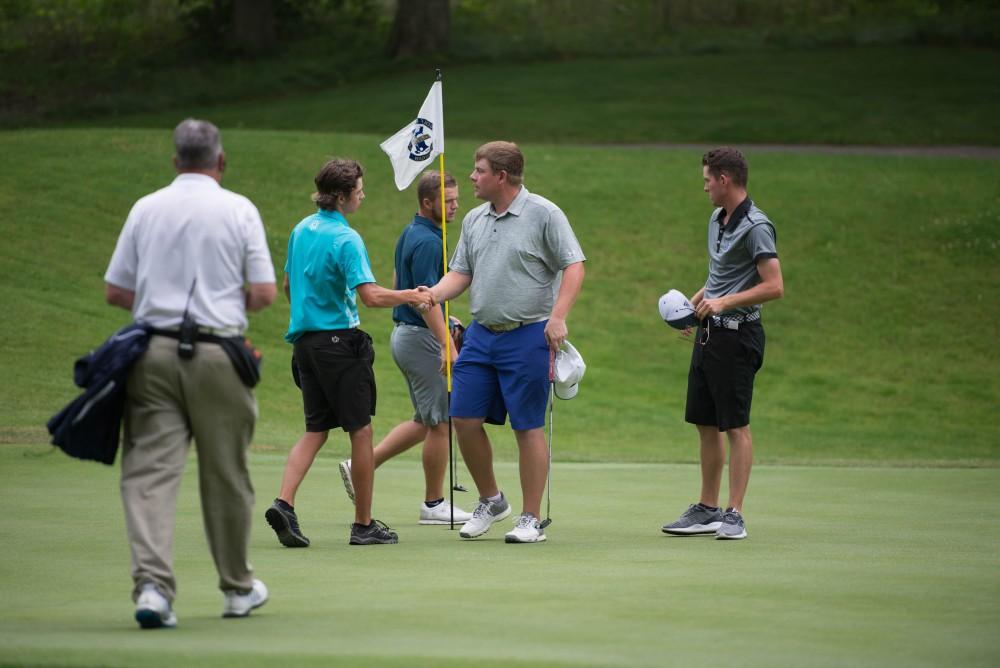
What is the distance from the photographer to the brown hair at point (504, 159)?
836 cm

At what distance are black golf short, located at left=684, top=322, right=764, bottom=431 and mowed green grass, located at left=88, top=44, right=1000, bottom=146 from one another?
22.0 meters

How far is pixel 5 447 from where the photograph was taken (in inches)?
512

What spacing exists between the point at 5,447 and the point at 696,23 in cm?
3266

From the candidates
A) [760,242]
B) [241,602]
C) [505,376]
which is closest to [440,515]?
[505,376]

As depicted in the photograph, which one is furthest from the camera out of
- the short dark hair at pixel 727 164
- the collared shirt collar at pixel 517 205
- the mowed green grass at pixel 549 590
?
the short dark hair at pixel 727 164

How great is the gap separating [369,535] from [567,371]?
1.37 m

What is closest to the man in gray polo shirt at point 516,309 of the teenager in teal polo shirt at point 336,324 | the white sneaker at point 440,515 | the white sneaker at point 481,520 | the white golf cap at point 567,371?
the white golf cap at point 567,371

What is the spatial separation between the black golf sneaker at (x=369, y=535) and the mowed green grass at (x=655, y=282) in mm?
6175

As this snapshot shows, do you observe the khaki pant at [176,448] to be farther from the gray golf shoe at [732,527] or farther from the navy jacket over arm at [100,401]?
the gray golf shoe at [732,527]

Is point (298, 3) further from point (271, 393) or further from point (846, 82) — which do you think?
point (271, 393)

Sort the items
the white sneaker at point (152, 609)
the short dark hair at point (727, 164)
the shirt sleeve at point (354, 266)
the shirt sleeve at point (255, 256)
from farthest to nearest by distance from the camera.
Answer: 1. the short dark hair at point (727, 164)
2. the shirt sleeve at point (354, 266)
3. the shirt sleeve at point (255, 256)
4. the white sneaker at point (152, 609)

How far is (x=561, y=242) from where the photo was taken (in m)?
8.36

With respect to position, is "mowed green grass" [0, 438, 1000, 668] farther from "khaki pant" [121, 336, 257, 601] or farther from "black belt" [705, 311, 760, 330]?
"black belt" [705, 311, 760, 330]

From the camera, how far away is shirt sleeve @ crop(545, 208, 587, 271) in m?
8.35
